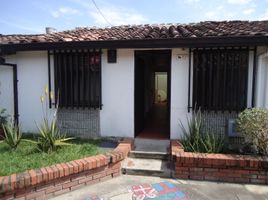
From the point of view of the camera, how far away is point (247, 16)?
33.0 ft

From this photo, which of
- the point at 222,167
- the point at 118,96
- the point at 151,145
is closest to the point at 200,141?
the point at 222,167

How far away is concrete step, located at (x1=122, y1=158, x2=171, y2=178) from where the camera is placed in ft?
15.5

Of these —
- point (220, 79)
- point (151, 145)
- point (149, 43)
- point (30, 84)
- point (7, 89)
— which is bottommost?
point (151, 145)

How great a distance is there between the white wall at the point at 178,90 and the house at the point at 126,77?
0.09 ft

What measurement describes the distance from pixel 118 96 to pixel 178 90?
1656mm

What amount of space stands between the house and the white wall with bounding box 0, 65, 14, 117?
0.03 meters

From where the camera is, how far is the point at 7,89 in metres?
6.96

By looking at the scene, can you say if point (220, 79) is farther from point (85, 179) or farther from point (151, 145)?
point (85, 179)

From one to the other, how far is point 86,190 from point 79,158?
0.67 m

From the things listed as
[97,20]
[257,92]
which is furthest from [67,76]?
[97,20]

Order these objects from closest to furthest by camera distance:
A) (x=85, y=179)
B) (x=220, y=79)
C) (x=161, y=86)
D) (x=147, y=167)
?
(x=85, y=179) < (x=147, y=167) < (x=220, y=79) < (x=161, y=86)

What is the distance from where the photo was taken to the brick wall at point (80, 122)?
20.9 ft

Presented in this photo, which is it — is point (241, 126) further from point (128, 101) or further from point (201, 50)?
point (128, 101)

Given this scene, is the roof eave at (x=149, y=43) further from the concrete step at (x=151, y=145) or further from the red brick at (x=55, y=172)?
the red brick at (x=55, y=172)
